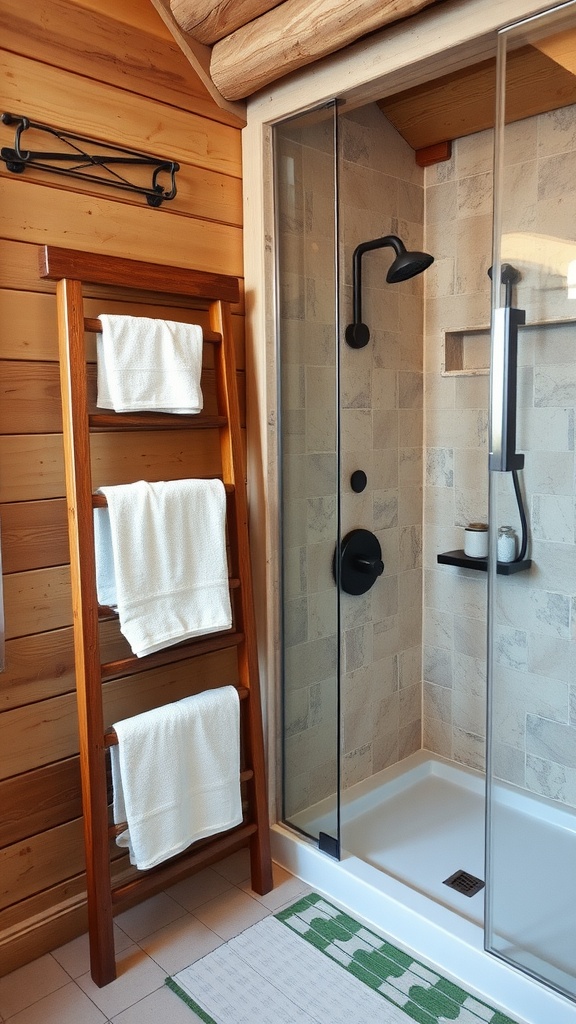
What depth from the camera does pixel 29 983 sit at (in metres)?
1.70

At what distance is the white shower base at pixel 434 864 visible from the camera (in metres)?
1.56

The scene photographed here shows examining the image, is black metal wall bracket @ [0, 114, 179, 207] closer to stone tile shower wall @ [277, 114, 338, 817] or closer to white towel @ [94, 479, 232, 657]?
stone tile shower wall @ [277, 114, 338, 817]

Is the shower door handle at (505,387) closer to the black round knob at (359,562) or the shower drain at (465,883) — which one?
the black round knob at (359,562)

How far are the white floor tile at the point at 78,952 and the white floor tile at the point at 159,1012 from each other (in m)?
0.18

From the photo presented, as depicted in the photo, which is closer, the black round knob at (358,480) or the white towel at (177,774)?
the white towel at (177,774)

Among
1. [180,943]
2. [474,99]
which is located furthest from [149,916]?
[474,99]

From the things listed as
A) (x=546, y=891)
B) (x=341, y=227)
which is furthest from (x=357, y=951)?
(x=341, y=227)

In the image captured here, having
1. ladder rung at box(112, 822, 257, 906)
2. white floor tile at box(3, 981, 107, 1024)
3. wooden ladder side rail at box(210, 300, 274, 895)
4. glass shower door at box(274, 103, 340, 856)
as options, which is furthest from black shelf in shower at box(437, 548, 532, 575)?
white floor tile at box(3, 981, 107, 1024)

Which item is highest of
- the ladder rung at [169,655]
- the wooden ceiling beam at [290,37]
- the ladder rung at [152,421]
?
the wooden ceiling beam at [290,37]

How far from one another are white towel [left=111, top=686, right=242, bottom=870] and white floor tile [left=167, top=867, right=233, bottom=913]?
23 centimetres

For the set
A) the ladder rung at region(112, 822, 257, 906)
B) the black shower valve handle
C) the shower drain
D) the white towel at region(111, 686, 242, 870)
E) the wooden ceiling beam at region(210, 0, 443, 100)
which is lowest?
the shower drain

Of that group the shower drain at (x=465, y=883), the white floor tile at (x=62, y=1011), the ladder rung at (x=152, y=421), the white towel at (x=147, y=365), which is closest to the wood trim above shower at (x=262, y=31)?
the white towel at (x=147, y=365)

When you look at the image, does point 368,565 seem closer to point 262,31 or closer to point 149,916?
point 149,916

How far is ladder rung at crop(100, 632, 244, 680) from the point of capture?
1.71 m
